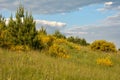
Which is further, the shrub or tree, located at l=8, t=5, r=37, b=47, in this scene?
the shrub

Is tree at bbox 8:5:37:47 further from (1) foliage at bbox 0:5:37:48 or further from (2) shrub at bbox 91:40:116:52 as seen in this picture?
(2) shrub at bbox 91:40:116:52

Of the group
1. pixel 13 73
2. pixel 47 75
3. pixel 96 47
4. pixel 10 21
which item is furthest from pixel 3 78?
pixel 96 47

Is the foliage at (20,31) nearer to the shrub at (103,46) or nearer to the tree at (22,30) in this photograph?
the tree at (22,30)

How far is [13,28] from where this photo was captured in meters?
25.9

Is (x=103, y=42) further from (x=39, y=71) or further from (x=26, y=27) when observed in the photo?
(x=39, y=71)

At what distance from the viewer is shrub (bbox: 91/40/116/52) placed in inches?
1383

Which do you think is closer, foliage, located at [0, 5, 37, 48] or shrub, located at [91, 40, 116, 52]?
foliage, located at [0, 5, 37, 48]

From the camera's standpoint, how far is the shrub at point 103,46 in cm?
3512

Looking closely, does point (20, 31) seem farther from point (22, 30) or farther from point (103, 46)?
point (103, 46)

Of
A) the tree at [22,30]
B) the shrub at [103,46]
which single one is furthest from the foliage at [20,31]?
the shrub at [103,46]

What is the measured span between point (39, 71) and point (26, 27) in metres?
15.1

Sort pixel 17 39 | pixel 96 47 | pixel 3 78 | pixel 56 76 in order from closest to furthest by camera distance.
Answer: pixel 3 78 < pixel 56 76 < pixel 17 39 < pixel 96 47

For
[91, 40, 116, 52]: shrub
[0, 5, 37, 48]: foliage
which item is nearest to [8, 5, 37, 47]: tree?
[0, 5, 37, 48]: foliage

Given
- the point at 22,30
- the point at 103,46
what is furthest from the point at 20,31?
the point at 103,46
